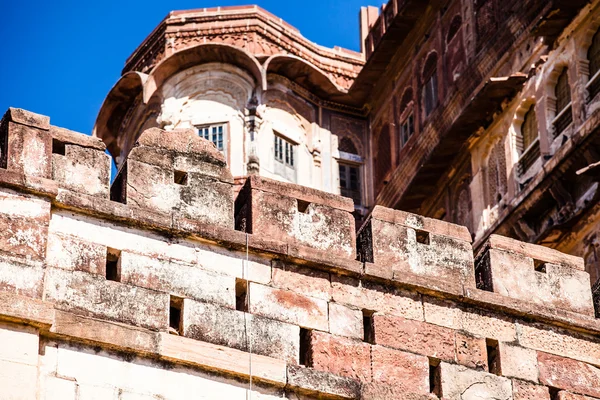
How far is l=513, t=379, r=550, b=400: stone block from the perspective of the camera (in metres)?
16.6

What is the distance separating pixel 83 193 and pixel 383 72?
2071cm

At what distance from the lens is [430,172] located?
3225 cm

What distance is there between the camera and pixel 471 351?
16.6m

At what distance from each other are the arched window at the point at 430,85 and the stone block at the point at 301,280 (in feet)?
55.2

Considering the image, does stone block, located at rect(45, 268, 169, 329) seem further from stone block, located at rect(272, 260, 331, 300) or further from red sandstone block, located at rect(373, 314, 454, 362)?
red sandstone block, located at rect(373, 314, 454, 362)

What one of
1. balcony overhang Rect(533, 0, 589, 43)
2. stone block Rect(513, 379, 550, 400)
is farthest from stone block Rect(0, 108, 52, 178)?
balcony overhang Rect(533, 0, 589, 43)

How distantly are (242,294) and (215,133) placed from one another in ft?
63.3

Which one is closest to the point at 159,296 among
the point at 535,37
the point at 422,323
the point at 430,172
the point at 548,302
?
the point at 422,323

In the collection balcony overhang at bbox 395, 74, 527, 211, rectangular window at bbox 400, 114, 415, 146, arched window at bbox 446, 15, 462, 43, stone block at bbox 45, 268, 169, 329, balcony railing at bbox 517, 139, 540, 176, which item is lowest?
stone block at bbox 45, 268, 169, 329

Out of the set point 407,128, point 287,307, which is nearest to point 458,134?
point 407,128

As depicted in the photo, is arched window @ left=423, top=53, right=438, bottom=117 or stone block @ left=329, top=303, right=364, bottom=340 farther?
arched window @ left=423, top=53, right=438, bottom=117

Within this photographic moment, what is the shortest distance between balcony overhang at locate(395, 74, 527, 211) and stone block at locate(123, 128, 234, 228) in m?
13.8

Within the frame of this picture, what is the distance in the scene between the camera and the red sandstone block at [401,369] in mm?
16016

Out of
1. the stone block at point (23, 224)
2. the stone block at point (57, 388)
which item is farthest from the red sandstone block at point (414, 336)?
the stone block at point (23, 224)
